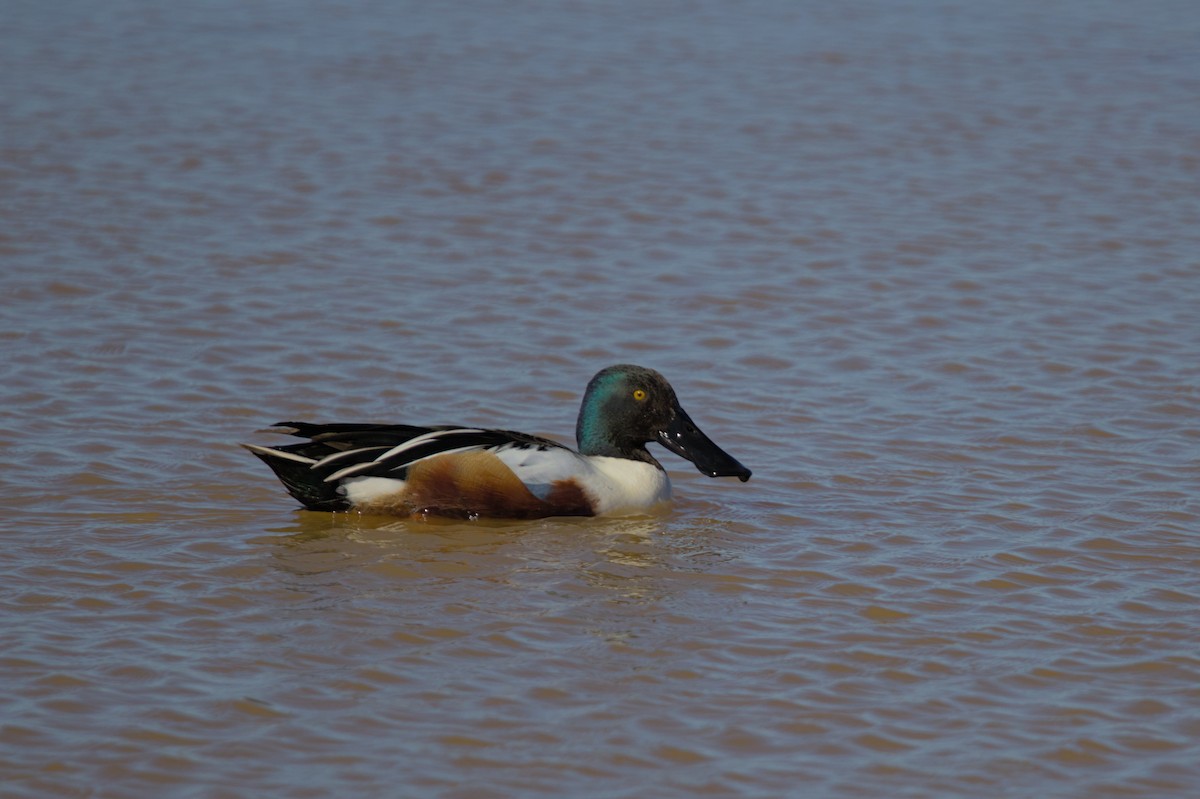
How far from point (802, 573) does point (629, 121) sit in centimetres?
861

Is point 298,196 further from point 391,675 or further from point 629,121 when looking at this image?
point 391,675

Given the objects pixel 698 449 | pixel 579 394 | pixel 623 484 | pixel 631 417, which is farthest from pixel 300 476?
pixel 579 394

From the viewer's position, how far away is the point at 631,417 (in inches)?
295

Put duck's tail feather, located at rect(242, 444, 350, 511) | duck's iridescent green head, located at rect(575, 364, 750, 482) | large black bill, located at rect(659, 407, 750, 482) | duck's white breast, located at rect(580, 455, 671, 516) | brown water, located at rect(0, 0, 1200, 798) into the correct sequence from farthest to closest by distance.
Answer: duck's iridescent green head, located at rect(575, 364, 750, 482), large black bill, located at rect(659, 407, 750, 482), duck's white breast, located at rect(580, 455, 671, 516), duck's tail feather, located at rect(242, 444, 350, 511), brown water, located at rect(0, 0, 1200, 798)

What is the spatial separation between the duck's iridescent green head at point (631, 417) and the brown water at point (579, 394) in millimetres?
379

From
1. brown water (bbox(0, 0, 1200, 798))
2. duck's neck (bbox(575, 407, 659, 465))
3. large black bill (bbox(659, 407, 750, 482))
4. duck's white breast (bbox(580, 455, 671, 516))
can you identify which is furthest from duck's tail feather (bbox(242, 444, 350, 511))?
large black bill (bbox(659, 407, 750, 482))

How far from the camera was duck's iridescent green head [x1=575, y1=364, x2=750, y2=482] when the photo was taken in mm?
7465

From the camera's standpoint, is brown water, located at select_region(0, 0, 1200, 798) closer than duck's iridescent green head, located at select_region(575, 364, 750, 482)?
Yes

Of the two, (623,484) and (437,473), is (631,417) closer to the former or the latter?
(623,484)

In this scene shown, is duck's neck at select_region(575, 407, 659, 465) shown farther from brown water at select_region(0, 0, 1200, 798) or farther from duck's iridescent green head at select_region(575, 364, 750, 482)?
brown water at select_region(0, 0, 1200, 798)

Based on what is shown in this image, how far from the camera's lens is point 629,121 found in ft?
47.3

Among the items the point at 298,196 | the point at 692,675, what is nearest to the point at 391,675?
the point at 692,675

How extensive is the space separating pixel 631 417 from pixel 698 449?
0.33 metres

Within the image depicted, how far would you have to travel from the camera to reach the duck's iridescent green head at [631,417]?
7465 millimetres
